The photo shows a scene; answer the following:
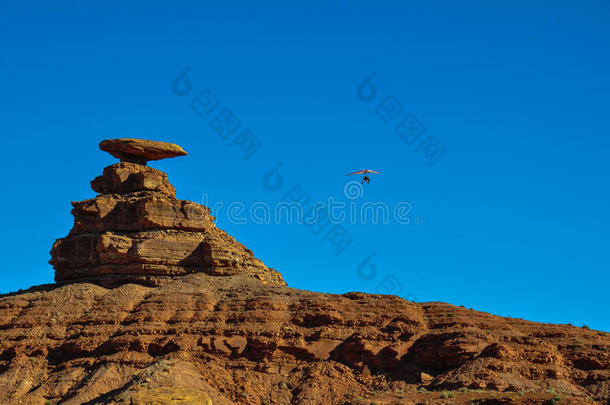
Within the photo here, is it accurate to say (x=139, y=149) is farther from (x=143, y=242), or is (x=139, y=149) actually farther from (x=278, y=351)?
(x=278, y=351)

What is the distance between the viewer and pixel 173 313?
2436 inches

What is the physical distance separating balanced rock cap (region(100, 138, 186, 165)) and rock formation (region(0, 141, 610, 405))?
20.0ft

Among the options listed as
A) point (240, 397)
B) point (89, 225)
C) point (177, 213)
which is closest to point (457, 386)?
point (240, 397)

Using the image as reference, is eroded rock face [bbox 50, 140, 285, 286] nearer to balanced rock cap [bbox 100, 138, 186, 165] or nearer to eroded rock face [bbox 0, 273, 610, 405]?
balanced rock cap [bbox 100, 138, 186, 165]

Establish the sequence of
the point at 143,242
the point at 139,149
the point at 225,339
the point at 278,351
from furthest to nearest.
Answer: the point at 139,149
the point at 143,242
the point at 225,339
the point at 278,351

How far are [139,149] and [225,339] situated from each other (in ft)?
77.1

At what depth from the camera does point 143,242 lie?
6800 cm

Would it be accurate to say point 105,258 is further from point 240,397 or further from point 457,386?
point 457,386

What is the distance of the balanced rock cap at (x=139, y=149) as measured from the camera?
245 feet

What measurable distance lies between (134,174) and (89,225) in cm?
609

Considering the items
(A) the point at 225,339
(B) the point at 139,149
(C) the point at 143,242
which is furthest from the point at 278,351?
(B) the point at 139,149

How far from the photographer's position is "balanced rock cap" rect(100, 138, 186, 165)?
7469cm

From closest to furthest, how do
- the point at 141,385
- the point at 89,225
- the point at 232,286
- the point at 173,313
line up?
the point at 141,385 < the point at 173,313 < the point at 232,286 < the point at 89,225

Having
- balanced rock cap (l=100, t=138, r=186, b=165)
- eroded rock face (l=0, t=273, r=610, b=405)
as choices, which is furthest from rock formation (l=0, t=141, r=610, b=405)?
balanced rock cap (l=100, t=138, r=186, b=165)
